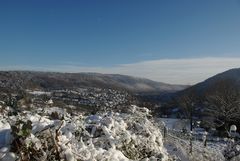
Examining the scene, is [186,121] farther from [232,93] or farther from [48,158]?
[48,158]

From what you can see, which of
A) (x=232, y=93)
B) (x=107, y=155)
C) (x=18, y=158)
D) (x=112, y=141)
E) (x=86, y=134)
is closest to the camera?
(x=18, y=158)

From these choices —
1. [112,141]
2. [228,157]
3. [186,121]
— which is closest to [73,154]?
[112,141]

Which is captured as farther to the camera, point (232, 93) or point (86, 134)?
point (232, 93)

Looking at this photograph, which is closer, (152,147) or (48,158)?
(48,158)

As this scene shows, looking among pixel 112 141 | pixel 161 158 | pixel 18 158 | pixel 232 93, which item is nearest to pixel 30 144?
pixel 18 158

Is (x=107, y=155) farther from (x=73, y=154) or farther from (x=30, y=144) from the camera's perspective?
(x=30, y=144)

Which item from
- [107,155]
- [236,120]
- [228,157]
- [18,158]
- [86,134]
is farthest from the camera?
[236,120]

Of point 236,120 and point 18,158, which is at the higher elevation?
point 18,158

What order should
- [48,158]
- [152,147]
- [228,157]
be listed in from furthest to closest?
1. [228,157]
2. [152,147]
3. [48,158]

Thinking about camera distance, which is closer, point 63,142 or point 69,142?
point 63,142
